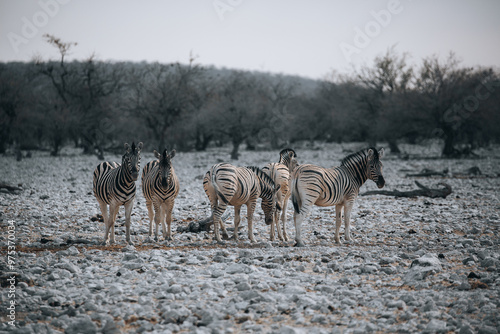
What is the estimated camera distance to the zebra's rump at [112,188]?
902 cm

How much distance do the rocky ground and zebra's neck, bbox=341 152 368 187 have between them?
1.27 metres

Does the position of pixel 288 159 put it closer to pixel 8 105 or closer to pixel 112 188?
pixel 112 188

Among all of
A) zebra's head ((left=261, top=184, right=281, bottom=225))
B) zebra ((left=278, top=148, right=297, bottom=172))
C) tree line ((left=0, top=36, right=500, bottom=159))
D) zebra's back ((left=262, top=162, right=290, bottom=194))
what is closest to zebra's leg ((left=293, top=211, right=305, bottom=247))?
zebra's head ((left=261, top=184, right=281, bottom=225))

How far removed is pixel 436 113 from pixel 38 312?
33520 mm

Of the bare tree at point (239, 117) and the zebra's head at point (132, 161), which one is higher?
the bare tree at point (239, 117)

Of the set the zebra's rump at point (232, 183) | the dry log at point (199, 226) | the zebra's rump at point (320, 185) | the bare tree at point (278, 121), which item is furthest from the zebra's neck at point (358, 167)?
the bare tree at point (278, 121)

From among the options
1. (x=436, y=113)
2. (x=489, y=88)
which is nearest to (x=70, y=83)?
(x=436, y=113)

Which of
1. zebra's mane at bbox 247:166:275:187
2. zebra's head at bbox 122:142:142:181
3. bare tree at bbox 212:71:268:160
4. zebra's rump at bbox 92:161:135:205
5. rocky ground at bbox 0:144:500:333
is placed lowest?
rocky ground at bbox 0:144:500:333

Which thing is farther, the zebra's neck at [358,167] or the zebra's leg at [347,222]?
the zebra's neck at [358,167]

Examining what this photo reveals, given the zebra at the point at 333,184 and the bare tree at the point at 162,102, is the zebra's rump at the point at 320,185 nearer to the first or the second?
the zebra at the point at 333,184

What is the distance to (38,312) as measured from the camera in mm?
5316

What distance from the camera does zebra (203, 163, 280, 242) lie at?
9.09 metres

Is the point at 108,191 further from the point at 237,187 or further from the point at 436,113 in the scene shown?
the point at 436,113

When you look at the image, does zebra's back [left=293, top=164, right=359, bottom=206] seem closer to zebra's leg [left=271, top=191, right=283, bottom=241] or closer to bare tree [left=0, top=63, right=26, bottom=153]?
Answer: zebra's leg [left=271, top=191, right=283, bottom=241]
